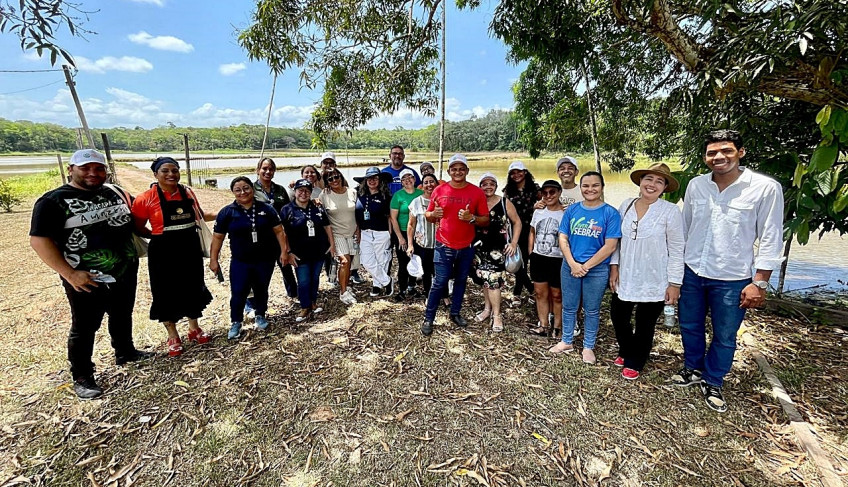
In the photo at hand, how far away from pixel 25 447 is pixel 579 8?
608 cm

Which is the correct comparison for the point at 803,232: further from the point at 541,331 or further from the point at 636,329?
the point at 541,331

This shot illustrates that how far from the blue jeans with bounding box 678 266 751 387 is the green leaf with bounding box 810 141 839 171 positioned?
0.77 metres

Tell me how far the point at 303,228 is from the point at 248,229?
24.0 inches

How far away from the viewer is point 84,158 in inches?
105

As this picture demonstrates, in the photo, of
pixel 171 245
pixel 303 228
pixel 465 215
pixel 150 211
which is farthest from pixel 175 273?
pixel 465 215

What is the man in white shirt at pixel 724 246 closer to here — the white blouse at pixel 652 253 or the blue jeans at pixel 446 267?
the white blouse at pixel 652 253

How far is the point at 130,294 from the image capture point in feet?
10.2

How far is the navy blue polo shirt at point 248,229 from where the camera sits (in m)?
3.46

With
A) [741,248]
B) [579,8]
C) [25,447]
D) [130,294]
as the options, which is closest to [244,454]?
[25,447]

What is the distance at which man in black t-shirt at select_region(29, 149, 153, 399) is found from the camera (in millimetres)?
2572

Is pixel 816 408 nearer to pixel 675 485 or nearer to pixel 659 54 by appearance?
pixel 675 485

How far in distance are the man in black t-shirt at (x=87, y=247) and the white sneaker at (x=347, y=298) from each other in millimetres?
2064

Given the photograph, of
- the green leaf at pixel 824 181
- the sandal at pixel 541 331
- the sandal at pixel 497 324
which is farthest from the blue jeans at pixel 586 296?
the green leaf at pixel 824 181

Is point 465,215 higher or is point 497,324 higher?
point 465,215
